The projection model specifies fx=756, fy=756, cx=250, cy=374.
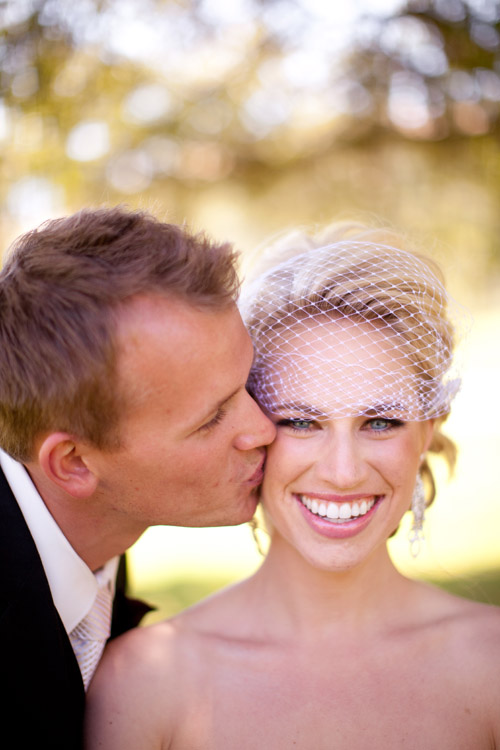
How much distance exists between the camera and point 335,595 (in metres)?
3.38

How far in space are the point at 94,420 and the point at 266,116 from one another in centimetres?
434

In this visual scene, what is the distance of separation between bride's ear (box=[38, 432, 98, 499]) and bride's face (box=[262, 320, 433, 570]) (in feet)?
2.52

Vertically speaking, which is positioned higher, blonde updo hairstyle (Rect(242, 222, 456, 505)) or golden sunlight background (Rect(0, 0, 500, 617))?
golden sunlight background (Rect(0, 0, 500, 617))

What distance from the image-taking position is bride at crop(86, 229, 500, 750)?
10.2ft

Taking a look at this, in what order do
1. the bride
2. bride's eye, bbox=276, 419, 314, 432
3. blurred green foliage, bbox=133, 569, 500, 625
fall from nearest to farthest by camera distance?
the bride, bride's eye, bbox=276, 419, 314, 432, blurred green foliage, bbox=133, 569, 500, 625

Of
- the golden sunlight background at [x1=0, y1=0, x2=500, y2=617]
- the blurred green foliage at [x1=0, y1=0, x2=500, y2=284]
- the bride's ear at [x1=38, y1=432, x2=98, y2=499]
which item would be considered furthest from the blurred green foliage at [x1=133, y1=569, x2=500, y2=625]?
the bride's ear at [x1=38, y1=432, x2=98, y2=499]

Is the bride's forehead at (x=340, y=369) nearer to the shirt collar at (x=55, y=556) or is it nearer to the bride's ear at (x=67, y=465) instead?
the bride's ear at (x=67, y=465)

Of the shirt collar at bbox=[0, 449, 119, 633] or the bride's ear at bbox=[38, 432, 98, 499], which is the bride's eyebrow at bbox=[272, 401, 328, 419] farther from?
the shirt collar at bbox=[0, 449, 119, 633]

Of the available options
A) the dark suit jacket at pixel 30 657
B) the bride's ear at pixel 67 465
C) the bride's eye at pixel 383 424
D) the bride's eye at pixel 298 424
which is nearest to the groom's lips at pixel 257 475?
the bride's eye at pixel 298 424

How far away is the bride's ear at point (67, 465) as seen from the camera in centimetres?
299

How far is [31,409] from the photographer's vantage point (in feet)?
9.80

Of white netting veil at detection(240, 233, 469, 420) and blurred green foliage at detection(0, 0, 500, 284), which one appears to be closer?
white netting veil at detection(240, 233, 469, 420)

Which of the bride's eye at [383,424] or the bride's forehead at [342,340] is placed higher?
the bride's forehead at [342,340]

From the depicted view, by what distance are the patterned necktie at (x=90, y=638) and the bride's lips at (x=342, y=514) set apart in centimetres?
101
